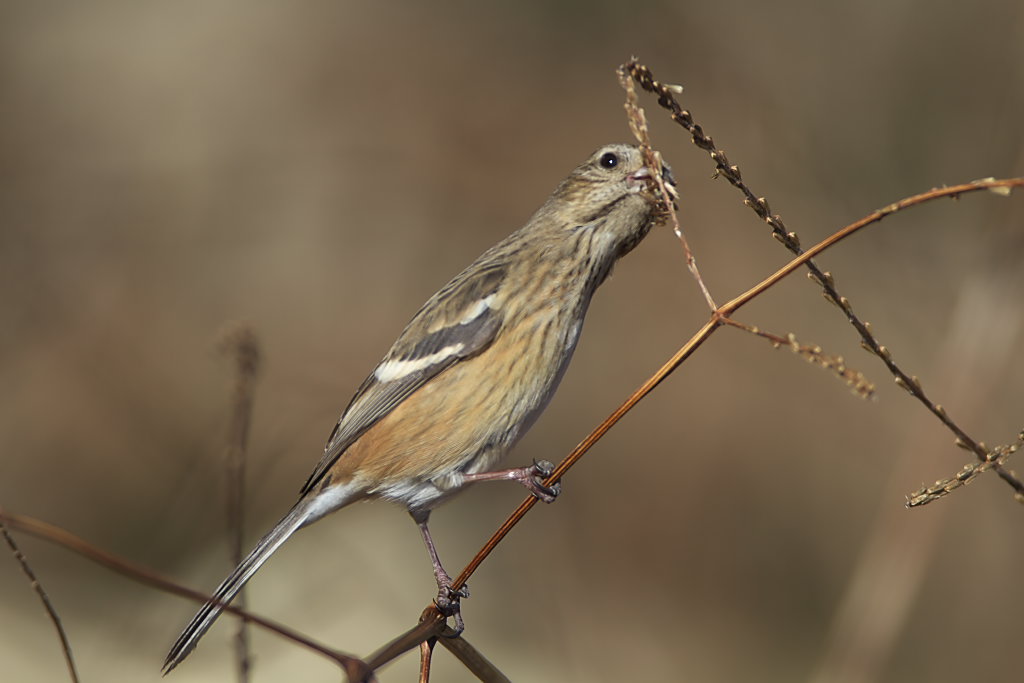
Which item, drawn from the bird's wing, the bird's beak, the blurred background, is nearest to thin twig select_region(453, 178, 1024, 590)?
the bird's wing

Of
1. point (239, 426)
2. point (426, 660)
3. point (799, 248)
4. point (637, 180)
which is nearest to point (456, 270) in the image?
point (637, 180)

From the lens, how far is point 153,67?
12.9m

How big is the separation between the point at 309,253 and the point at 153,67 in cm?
352

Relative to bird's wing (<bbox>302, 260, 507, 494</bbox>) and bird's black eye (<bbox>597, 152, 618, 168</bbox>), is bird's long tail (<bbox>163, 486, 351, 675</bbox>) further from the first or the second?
bird's black eye (<bbox>597, 152, 618, 168</bbox>)

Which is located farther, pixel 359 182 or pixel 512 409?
pixel 359 182

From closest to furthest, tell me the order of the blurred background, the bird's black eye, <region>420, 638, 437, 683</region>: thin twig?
<region>420, 638, 437, 683</region>: thin twig
the bird's black eye
the blurred background

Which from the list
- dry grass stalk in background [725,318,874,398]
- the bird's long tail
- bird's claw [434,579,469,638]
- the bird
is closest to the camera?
dry grass stalk in background [725,318,874,398]

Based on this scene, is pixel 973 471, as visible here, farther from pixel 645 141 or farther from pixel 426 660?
pixel 426 660

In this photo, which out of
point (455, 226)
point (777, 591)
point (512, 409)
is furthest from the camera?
point (455, 226)

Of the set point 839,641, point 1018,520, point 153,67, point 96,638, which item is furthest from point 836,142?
point 153,67

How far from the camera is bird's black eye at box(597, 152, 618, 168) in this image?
13.7ft

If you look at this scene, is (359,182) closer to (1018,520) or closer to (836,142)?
(836,142)

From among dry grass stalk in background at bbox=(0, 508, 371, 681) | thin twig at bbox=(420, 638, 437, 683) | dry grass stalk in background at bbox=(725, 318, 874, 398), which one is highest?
dry grass stalk in background at bbox=(725, 318, 874, 398)

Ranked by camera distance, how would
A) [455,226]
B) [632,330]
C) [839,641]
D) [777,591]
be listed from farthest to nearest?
[455,226] → [632,330] → [777,591] → [839,641]
